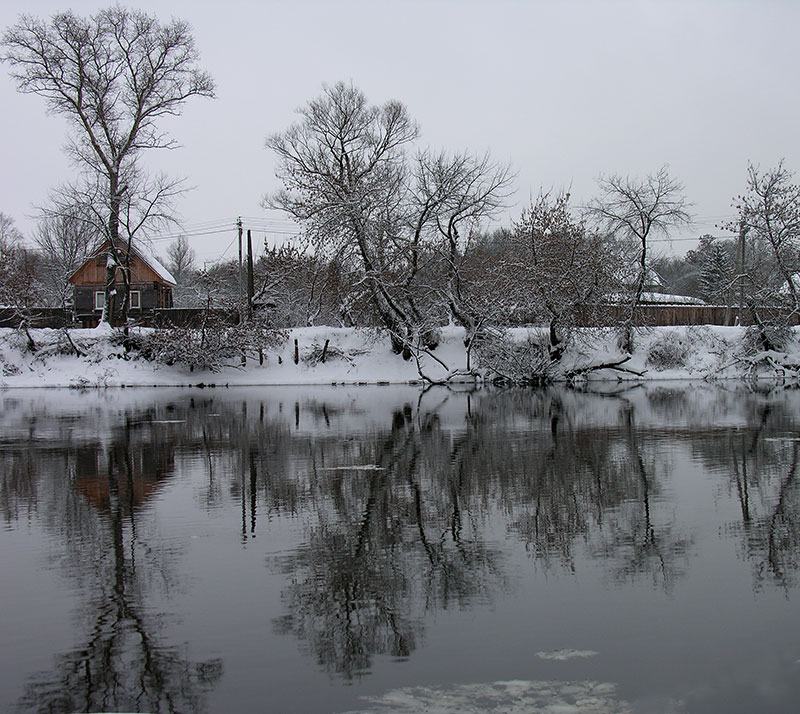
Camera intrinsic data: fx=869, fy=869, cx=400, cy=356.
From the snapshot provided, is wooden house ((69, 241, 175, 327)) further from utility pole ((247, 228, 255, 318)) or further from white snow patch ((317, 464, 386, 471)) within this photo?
white snow patch ((317, 464, 386, 471))

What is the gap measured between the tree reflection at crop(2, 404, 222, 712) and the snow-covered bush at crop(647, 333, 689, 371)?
3422 cm

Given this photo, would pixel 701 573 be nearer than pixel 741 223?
Yes

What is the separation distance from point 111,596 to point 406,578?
2.58 metres

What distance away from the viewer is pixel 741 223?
140 feet

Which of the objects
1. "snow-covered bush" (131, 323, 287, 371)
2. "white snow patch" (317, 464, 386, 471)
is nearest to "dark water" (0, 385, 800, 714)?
"white snow patch" (317, 464, 386, 471)

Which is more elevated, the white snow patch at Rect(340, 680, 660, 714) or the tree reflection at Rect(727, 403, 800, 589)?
the tree reflection at Rect(727, 403, 800, 589)

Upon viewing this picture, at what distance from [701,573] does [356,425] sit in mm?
14502

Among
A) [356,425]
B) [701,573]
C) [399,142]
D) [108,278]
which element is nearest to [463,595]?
[701,573]

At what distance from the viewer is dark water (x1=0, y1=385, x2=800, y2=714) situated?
552 cm

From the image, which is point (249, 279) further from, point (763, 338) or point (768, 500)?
point (768, 500)

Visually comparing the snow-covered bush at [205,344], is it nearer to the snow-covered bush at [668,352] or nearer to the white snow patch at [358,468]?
the snow-covered bush at [668,352]

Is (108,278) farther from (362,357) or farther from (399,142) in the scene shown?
(399,142)

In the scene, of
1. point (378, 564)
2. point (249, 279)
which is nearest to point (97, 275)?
point (249, 279)

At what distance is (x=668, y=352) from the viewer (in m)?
45.1
